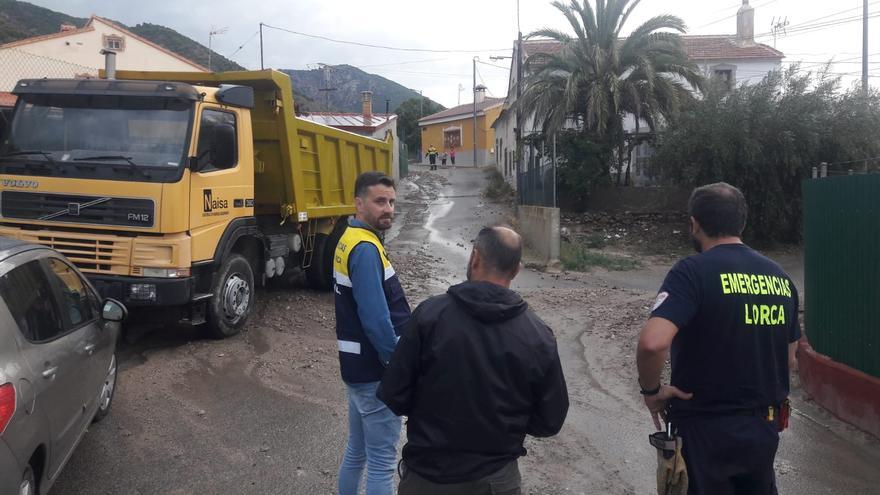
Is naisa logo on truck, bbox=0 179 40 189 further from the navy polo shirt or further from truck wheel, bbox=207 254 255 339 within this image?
the navy polo shirt

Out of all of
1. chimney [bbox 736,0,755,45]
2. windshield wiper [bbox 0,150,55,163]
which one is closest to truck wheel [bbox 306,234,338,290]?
windshield wiper [bbox 0,150,55,163]

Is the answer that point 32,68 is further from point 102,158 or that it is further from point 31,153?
point 102,158

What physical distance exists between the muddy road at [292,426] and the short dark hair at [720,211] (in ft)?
7.14

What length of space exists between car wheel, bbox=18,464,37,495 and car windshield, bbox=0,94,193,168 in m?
3.99

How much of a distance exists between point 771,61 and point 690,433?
1287 inches

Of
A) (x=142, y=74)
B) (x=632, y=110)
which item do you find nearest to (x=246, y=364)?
(x=142, y=74)

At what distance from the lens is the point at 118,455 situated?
4.91 metres

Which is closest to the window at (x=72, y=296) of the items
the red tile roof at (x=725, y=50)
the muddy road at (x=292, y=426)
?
the muddy road at (x=292, y=426)

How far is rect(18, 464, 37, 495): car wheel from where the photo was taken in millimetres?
3281

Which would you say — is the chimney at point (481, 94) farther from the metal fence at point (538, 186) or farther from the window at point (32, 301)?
the window at point (32, 301)

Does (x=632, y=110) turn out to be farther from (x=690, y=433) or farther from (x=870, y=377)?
(x=690, y=433)

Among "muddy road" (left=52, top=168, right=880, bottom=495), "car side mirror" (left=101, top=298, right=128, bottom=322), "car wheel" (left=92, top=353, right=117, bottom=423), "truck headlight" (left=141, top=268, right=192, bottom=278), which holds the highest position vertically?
"truck headlight" (left=141, top=268, right=192, bottom=278)

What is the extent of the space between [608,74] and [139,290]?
16.6 meters

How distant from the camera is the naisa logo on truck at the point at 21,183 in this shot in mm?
6910
